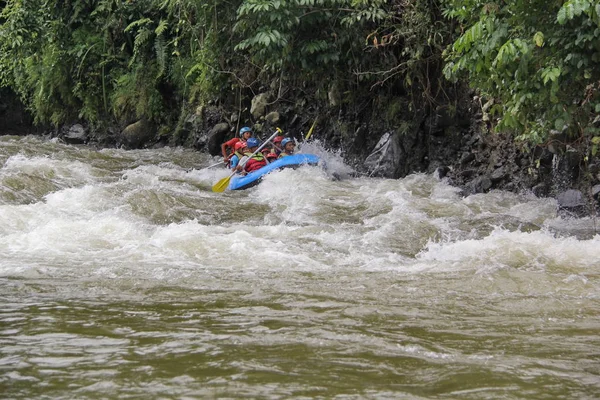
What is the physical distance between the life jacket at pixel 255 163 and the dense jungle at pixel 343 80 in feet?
4.32

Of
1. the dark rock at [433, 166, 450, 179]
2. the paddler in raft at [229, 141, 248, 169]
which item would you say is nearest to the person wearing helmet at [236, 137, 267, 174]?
the paddler in raft at [229, 141, 248, 169]

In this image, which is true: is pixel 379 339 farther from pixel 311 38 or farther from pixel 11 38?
pixel 11 38

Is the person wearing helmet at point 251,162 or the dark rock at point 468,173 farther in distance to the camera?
the person wearing helmet at point 251,162

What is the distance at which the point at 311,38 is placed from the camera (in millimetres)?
10398

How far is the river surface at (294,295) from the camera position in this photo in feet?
9.69

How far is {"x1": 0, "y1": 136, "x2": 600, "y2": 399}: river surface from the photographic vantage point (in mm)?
2953

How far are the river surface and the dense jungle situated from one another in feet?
2.91

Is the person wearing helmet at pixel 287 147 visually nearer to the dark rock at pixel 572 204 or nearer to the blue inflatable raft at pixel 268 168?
the blue inflatable raft at pixel 268 168

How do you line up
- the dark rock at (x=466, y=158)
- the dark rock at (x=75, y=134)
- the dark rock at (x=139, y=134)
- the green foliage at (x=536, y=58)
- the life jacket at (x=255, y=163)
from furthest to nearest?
the dark rock at (x=75, y=134) < the dark rock at (x=139, y=134) < the life jacket at (x=255, y=163) < the dark rock at (x=466, y=158) < the green foliage at (x=536, y=58)

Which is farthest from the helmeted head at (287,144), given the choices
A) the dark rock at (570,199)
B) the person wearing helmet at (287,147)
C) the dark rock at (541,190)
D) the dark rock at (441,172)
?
the dark rock at (570,199)

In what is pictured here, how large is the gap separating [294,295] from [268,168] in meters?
5.89

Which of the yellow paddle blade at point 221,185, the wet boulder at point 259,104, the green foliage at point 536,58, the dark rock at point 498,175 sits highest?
the green foliage at point 536,58

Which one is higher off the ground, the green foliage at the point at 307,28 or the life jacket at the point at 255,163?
the green foliage at the point at 307,28

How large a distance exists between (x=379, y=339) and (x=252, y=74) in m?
9.90
